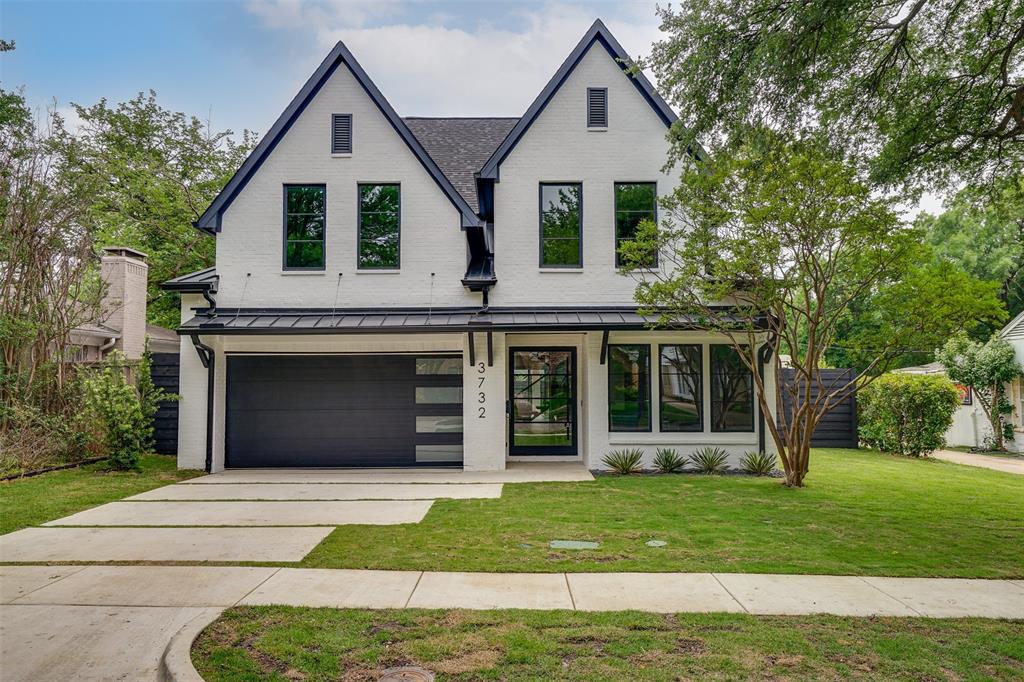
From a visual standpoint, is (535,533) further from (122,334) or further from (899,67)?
(122,334)

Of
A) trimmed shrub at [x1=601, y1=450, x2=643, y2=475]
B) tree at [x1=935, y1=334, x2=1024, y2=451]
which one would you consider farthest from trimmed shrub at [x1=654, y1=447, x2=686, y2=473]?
tree at [x1=935, y1=334, x2=1024, y2=451]

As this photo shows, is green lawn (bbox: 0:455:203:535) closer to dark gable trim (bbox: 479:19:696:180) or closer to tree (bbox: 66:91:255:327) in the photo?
dark gable trim (bbox: 479:19:696:180)

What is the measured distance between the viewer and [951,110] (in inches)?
334

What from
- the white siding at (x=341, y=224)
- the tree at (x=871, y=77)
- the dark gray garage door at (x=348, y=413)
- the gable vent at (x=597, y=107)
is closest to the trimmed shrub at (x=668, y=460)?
the dark gray garage door at (x=348, y=413)

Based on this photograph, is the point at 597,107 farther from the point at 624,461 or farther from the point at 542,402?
the point at 624,461

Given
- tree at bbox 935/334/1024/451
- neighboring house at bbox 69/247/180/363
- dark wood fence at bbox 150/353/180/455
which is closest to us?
dark wood fence at bbox 150/353/180/455

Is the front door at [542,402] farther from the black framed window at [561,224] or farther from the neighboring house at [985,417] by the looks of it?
the neighboring house at [985,417]

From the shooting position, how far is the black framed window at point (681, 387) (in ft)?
39.7

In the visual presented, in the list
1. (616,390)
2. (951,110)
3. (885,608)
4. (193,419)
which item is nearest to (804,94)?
(951,110)

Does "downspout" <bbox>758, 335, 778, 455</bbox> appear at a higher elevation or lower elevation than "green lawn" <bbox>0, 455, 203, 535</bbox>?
higher

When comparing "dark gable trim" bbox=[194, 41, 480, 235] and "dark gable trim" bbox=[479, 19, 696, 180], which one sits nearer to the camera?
"dark gable trim" bbox=[194, 41, 480, 235]

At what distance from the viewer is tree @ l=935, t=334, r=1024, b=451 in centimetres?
1658

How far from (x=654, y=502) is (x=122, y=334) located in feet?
43.1

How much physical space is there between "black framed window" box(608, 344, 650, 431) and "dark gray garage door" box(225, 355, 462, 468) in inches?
124
